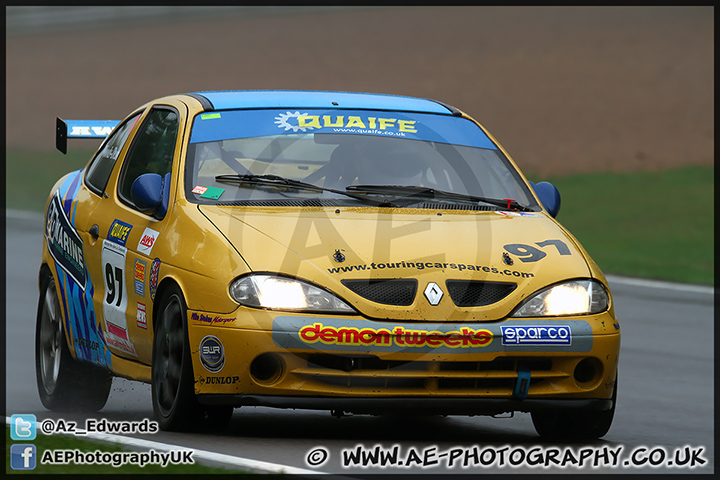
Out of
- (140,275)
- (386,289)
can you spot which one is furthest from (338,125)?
(386,289)

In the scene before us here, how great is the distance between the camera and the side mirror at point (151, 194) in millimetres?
6902

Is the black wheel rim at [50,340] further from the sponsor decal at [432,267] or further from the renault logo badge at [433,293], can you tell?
the renault logo badge at [433,293]

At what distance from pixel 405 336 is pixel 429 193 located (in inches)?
49.0

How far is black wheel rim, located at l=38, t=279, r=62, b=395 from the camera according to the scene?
8266 millimetres

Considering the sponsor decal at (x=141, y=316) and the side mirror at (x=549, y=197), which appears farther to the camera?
the side mirror at (x=549, y=197)

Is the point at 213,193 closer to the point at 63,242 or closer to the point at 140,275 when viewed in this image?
the point at 140,275

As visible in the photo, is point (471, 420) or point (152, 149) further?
point (471, 420)

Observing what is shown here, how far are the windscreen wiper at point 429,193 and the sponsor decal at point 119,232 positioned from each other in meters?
1.14

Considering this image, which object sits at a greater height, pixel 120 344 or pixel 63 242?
pixel 63 242

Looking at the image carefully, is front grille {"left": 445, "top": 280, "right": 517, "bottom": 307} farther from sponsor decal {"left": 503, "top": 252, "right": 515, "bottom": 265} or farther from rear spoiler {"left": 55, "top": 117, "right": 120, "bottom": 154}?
rear spoiler {"left": 55, "top": 117, "right": 120, "bottom": 154}

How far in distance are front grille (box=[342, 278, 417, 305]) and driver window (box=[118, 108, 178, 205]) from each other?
1547 mm

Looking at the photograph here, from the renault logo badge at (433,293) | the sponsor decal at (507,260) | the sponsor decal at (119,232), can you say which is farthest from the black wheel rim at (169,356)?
the sponsor decal at (507,260)

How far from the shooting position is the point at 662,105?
94.4ft

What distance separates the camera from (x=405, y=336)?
6.08m
